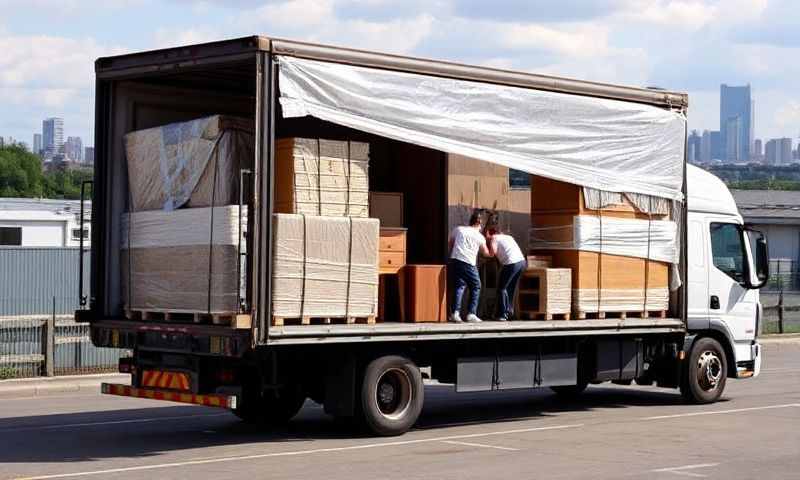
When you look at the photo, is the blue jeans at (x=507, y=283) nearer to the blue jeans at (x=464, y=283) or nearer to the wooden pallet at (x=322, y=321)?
the blue jeans at (x=464, y=283)

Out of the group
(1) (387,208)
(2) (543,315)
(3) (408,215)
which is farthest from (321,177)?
(2) (543,315)

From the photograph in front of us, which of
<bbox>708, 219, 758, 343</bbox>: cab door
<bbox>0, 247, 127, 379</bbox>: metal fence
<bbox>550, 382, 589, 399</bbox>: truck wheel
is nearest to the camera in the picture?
<bbox>708, 219, 758, 343</bbox>: cab door

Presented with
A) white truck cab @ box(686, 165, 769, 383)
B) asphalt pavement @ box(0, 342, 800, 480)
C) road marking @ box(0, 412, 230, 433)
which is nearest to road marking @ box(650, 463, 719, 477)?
asphalt pavement @ box(0, 342, 800, 480)

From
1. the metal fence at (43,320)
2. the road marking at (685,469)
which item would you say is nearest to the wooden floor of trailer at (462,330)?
the road marking at (685,469)

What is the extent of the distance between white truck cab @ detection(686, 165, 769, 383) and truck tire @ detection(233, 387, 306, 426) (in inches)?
212

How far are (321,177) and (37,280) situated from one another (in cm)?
1145

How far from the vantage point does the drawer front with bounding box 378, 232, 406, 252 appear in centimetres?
1474

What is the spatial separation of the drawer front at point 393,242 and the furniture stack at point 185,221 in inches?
69.0

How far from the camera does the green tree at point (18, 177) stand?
316 ft

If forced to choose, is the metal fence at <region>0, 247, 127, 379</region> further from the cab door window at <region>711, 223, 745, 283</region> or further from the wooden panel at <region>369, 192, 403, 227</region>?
the cab door window at <region>711, 223, 745, 283</region>

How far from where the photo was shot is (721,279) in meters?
18.4

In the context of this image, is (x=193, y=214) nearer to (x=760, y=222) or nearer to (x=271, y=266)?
(x=271, y=266)

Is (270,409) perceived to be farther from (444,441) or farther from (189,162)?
(189,162)

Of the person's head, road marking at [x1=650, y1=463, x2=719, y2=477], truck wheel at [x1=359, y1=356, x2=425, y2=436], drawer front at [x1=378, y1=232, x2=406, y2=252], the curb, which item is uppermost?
the person's head
